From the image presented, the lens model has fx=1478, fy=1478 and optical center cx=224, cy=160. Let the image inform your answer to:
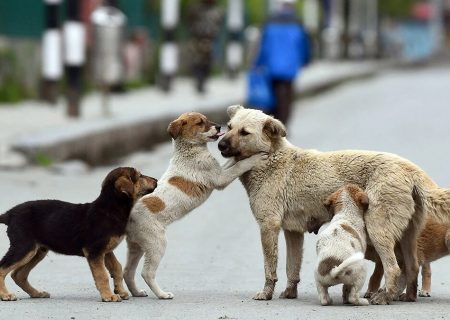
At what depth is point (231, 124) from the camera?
8570mm

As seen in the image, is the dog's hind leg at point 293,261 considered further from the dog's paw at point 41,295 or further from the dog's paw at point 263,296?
the dog's paw at point 41,295

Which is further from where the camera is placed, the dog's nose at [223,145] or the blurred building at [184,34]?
the blurred building at [184,34]

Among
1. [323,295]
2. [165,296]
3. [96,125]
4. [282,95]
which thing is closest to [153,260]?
[165,296]

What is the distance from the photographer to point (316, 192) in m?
8.48

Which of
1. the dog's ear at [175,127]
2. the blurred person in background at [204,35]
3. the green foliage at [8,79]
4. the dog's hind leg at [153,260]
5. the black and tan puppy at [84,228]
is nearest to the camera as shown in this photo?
the black and tan puppy at [84,228]

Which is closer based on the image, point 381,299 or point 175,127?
point 381,299

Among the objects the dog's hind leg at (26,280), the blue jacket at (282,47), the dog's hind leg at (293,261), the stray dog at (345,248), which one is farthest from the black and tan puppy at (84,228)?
the blue jacket at (282,47)

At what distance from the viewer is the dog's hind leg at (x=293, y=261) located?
8578 millimetres

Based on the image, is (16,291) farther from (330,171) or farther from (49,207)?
(330,171)

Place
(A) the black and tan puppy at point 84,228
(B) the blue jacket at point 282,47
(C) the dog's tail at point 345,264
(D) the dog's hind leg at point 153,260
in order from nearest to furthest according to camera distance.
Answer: (C) the dog's tail at point 345,264
(A) the black and tan puppy at point 84,228
(D) the dog's hind leg at point 153,260
(B) the blue jacket at point 282,47

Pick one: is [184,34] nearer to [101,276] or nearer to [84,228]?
[84,228]

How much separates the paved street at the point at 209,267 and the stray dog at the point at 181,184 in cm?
32

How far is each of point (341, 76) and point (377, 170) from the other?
35.5 m

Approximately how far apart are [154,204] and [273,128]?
821 mm
